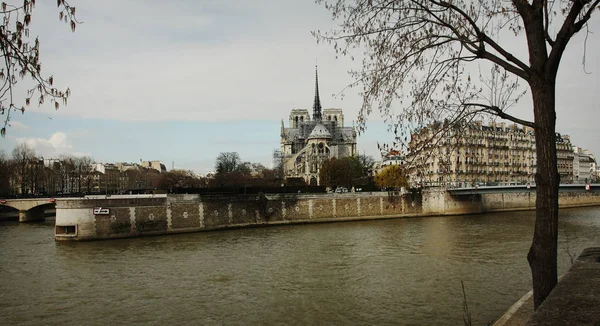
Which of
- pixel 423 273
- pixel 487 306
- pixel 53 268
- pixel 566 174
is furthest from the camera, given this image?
pixel 566 174

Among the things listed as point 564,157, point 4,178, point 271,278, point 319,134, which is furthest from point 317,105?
point 271,278

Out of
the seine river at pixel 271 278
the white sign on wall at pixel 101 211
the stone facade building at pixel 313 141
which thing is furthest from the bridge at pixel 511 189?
the stone facade building at pixel 313 141

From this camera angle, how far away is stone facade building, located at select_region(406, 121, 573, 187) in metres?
5.90

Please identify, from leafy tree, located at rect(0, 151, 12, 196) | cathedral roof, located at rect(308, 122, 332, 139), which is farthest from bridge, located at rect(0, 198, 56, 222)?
cathedral roof, located at rect(308, 122, 332, 139)

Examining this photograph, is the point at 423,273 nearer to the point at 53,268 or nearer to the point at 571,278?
the point at 571,278

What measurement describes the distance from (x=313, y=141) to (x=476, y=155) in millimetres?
76978

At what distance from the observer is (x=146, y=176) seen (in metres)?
107

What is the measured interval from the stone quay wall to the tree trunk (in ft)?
93.0

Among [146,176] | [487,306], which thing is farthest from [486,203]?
[146,176]

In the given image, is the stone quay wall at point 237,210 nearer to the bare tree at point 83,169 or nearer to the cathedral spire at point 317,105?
the bare tree at point 83,169

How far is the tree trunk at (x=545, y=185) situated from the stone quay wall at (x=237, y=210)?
93.0ft

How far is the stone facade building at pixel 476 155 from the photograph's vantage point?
5902 mm

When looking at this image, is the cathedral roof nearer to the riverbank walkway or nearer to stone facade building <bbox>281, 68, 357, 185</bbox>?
stone facade building <bbox>281, 68, 357, 185</bbox>

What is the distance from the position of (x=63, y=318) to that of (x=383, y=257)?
12332mm
